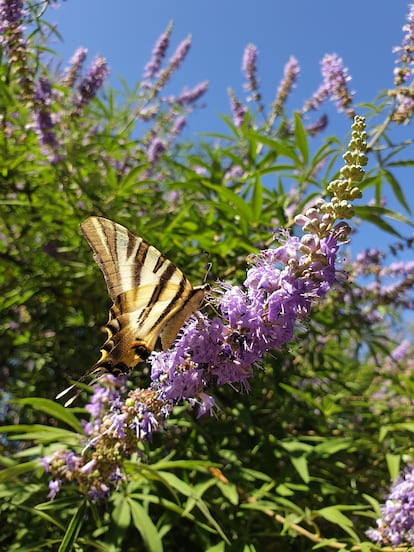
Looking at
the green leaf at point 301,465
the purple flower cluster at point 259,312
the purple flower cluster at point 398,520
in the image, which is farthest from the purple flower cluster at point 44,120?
the purple flower cluster at point 398,520

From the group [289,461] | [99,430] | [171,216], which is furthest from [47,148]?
[289,461]

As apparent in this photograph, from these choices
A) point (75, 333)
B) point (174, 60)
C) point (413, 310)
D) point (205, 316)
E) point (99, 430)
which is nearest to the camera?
point (205, 316)

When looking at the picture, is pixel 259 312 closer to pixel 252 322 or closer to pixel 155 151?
pixel 252 322

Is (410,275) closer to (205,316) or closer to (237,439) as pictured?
(237,439)

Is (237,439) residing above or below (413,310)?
below

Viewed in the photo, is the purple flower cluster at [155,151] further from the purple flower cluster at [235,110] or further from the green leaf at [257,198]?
the green leaf at [257,198]

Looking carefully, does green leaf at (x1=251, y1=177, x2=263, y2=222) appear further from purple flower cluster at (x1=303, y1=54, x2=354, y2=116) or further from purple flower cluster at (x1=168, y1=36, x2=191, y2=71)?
purple flower cluster at (x1=168, y1=36, x2=191, y2=71)
